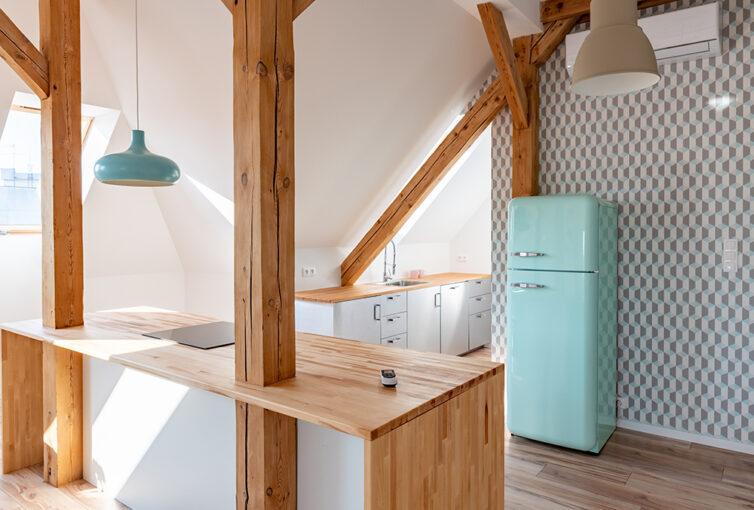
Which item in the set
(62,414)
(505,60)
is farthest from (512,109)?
(62,414)

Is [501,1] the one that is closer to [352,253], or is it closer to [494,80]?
[494,80]

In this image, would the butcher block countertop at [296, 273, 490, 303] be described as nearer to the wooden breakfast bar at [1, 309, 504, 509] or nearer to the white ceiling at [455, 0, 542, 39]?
the wooden breakfast bar at [1, 309, 504, 509]

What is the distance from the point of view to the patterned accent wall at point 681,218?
337cm

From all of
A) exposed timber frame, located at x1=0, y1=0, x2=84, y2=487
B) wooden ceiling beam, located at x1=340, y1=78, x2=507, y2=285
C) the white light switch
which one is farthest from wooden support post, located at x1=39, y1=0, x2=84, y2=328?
the white light switch

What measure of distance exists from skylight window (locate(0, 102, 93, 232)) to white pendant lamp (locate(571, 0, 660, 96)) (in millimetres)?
3784

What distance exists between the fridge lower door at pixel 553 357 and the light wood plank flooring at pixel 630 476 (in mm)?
159

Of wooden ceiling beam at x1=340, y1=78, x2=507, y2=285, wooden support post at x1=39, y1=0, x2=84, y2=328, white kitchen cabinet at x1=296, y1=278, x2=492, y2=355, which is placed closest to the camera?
wooden support post at x1=39, y1=0, x2=84, y2=328

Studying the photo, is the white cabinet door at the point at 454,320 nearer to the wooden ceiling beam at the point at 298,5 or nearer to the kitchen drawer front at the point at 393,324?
the kitchen drawer front at the point at 393,324

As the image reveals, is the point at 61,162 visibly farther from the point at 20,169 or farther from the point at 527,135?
the point at 527,135

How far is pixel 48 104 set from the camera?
9.54 ft

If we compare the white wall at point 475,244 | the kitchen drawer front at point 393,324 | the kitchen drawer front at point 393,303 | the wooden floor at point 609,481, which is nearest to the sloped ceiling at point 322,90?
the kitchen drawer front at point 393,303

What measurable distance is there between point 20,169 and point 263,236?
3.31 meters

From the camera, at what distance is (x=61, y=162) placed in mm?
2941

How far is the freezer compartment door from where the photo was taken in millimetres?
3258
